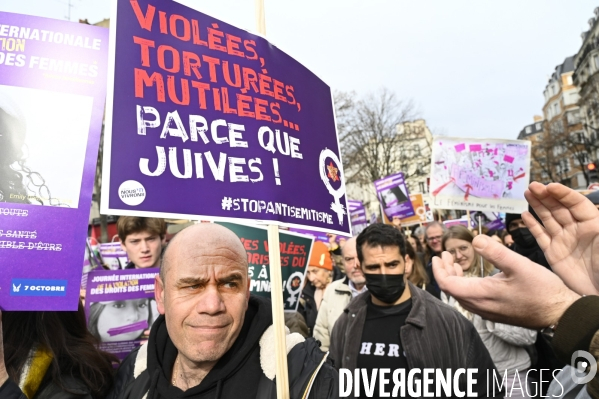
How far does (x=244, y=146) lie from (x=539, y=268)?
1229 mm

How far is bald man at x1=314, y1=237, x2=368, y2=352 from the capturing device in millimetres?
5027

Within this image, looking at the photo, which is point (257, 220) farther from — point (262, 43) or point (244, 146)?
point (262, 43)

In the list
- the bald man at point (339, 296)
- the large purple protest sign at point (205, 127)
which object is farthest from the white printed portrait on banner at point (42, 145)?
the bald man at point (339, 296)

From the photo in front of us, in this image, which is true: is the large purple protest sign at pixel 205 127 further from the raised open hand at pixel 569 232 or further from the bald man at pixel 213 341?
the raised open hand at pixel 569 232

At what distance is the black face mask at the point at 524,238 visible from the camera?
226 inches

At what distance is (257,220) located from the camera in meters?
2.06

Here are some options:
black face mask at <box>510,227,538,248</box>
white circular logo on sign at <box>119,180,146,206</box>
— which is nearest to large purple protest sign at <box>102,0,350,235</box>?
white circular logo on sign at <box>119,180,146,206</box>

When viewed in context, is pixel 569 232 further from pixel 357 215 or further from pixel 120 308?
pixel 357 215

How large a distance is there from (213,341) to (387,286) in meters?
1.87

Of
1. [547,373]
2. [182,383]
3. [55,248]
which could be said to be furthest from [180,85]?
[547,373]

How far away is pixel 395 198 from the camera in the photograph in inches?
466

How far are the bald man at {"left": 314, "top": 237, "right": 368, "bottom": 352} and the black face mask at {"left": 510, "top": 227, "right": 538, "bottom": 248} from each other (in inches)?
83.0

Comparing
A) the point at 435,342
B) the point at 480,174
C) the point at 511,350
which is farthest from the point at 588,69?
the point at 435,342

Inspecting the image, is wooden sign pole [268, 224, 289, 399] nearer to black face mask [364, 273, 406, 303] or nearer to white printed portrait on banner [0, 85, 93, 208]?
white printed portrait on banner [0, 85, 93, 208]
